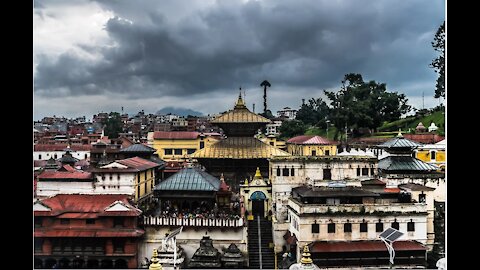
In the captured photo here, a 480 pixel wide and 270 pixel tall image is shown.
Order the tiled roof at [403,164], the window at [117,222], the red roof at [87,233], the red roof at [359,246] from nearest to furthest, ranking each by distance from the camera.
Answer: the red roof at [359,246]
the red roof at [87,233]
the window at [117,222]
the tiled roof at [403,164]

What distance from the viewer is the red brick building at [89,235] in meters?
12.7

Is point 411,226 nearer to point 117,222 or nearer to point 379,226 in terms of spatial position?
point 379,226

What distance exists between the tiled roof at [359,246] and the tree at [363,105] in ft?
61.2

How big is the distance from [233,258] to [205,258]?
→ 77 cm

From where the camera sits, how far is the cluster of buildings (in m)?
12.6

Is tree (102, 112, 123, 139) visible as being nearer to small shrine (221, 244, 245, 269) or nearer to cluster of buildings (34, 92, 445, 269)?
cluster of buildings (34, 92, 445, 269)

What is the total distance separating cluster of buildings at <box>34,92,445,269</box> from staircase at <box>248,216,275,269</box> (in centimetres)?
3

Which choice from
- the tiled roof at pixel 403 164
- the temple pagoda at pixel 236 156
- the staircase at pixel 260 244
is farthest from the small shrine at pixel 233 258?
the tiled roof at pixel 403 164

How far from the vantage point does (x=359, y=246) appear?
12.3 meters

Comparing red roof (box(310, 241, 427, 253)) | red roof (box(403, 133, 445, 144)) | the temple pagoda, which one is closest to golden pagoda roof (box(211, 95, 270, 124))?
the temple pagoda

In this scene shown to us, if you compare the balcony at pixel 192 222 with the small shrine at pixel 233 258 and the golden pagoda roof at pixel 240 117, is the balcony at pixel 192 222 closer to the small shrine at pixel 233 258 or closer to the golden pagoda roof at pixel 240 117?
the small shrine at pixel 233 258
